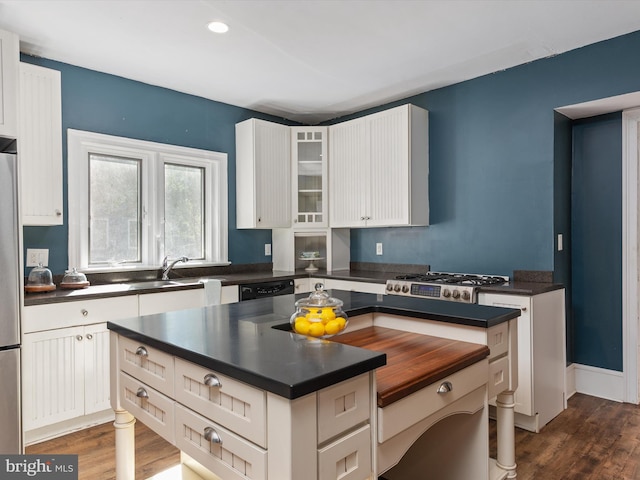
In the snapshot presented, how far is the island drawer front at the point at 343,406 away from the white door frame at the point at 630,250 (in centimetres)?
303

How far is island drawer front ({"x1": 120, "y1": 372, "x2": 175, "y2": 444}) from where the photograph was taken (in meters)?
1.39

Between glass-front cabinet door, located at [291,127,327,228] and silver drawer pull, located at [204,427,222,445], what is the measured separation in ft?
10.8

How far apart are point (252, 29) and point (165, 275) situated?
2.08 metres

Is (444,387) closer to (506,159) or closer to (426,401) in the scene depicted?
(426,401)

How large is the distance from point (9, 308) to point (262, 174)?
7.93 ft

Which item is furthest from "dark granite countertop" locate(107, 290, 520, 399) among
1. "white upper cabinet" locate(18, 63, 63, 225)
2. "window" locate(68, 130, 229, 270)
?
"window" locate(68, 130, 229, 270)

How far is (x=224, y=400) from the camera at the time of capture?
3.82ft

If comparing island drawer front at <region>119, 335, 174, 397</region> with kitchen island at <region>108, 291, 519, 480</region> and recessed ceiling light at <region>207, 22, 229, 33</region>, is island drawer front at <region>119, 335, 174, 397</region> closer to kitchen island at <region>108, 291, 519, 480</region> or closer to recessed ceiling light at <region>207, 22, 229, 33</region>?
kitchen island at <region>108, 291, 519, 480</region>

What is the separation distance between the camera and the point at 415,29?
8.94ft

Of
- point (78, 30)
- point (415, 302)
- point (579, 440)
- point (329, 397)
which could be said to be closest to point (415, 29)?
point (415, 302)

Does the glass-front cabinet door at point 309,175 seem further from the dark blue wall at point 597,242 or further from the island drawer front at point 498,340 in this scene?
the island drawer front at point 498,340

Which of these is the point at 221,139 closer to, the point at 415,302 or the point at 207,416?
the point at 415,302

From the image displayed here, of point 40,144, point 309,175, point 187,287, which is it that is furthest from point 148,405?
point 309,175

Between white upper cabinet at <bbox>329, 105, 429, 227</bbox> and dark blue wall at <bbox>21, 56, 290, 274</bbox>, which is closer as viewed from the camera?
dark blue wall at <bbox>21, 56, 290, 274</bbox>
